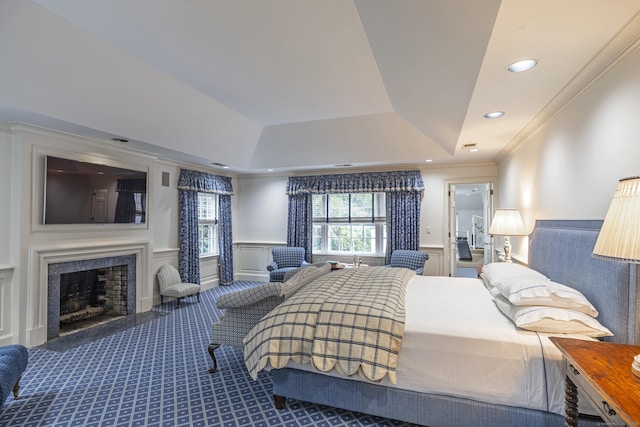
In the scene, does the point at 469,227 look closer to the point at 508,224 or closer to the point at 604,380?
the point at 508,224

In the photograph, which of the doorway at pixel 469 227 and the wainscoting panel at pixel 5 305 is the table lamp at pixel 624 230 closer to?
the doorway at pixel 469 227

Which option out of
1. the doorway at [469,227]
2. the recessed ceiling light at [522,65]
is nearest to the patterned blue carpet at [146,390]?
the recessed ceiling light at [522,65]

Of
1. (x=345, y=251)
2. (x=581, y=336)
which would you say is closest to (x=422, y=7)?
(x=581, y=336)

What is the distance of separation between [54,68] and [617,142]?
4.27 meters

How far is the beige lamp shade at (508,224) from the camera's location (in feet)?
11.8

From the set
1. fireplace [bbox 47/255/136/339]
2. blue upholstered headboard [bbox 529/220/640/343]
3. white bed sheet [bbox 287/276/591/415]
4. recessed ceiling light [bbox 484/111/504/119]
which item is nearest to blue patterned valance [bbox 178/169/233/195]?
fireplace [bbox 47/255/136/339]

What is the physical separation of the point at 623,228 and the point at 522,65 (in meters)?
1.24

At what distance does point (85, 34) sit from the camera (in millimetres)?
2564

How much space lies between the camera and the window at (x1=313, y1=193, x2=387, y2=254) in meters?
6.42

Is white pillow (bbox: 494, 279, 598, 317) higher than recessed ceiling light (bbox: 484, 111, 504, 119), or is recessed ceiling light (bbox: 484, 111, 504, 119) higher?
recessed ceiling light (bbox: 484, 111, 504, 119)

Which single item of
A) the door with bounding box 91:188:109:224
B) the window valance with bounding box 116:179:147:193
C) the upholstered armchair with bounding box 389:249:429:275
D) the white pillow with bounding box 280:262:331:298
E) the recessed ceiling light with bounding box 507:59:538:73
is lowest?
the upholstered armchair with bounding box 389:249:429:275

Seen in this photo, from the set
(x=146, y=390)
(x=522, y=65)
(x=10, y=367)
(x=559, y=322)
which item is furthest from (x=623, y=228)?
(x=10, y=367)

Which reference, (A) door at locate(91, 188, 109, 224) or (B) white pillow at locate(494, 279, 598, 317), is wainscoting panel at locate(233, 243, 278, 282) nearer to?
(A) door at locate(91, 188, 109, 224)

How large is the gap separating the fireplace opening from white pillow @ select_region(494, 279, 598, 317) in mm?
4827
